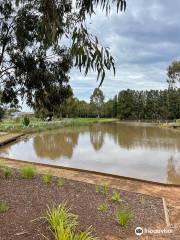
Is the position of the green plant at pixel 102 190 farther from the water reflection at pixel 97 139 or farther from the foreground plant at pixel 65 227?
the water reflection at pixel 97 139

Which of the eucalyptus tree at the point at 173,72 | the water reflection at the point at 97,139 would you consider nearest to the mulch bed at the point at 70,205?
the water reflection at the point at 97,139

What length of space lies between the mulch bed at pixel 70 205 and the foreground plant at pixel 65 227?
10 centimetres

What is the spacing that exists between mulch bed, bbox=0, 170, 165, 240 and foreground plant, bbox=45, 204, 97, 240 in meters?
0.10

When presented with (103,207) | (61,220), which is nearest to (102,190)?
(103,207)

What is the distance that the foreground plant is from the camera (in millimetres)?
3352

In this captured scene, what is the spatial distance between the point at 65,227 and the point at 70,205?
3.63ft

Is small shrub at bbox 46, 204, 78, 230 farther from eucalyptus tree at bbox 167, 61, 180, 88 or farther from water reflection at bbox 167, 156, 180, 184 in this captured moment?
eucalyptus tree at bbox 167, 61, 180, 88

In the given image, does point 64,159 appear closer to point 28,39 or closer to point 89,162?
point 89,162

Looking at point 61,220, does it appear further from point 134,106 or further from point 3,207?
point 134,106

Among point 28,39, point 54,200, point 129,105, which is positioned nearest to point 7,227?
point 54,200

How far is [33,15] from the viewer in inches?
234

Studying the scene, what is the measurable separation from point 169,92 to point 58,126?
23637 mm

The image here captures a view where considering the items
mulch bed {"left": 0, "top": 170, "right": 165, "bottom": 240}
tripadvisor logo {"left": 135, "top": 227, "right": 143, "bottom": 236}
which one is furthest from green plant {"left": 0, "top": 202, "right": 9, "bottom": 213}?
tripadvisor logo {"left": 135, "top": 227, "right": 143, "bottom": 236}

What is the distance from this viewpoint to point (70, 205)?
482cm
